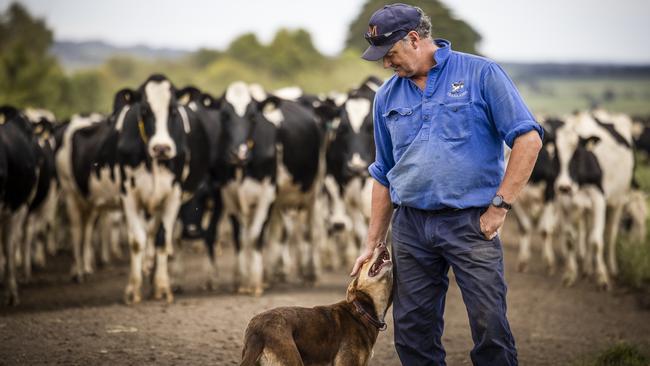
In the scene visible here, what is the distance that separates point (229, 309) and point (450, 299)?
332 centimetres

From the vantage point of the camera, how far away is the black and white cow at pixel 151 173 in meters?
11.0

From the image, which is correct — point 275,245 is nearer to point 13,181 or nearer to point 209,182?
point 209,182

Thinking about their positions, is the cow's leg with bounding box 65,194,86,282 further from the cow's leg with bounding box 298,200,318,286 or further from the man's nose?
the man's nose

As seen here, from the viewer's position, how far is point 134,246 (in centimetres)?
1105

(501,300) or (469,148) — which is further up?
(469,148)

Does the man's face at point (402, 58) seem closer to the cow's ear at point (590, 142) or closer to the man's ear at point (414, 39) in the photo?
the man's ear at point (414, 39)

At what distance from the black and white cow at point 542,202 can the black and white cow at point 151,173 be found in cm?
659

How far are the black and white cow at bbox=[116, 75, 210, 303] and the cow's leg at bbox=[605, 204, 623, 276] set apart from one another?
274 inches

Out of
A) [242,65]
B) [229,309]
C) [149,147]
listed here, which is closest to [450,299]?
[229,309]

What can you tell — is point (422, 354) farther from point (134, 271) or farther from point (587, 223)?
point (587, 223)

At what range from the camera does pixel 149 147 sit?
10844 millimetres

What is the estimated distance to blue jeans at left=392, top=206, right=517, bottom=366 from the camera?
529 cm

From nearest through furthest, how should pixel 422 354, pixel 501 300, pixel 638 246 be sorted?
pixel 501 300 → pixel 422 354 → pixel 638 246

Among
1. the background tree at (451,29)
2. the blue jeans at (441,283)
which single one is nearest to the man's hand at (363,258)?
the blue jeans at (441,283)
